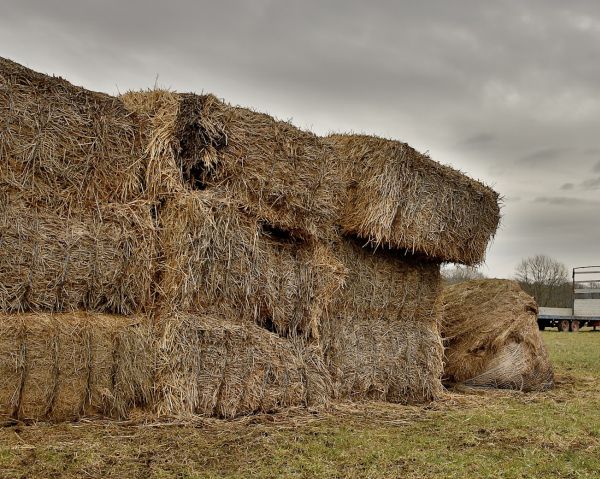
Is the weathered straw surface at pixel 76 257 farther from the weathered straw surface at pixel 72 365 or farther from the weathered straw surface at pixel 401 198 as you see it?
the weathered straw surface at pixel 401 198

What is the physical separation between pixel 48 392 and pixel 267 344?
2232mm

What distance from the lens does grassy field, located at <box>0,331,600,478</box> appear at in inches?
189

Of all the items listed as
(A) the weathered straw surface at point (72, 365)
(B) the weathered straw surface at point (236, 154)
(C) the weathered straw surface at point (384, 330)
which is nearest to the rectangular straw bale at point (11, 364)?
(A) the weathered straw surface at point (72, 365)

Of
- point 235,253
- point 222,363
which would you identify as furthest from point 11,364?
point 235,253

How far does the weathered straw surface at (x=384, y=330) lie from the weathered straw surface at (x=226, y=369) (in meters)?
0.87

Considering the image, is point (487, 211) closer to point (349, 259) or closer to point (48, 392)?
point (349, 259)

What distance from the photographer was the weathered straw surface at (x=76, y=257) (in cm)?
581

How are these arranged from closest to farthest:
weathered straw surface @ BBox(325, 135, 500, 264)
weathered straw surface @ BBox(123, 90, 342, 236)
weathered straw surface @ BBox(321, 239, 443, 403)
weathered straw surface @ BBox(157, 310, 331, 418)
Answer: weathered straw surface @ BBox(157, 310, 331, 418) → weathered straw surface @ BBox(123, 90, 342, 236) → weathered straw surface @ BBox(325, 135, 500, 264) → weathered straw surface @ BBox(321, 239, 443, 403)

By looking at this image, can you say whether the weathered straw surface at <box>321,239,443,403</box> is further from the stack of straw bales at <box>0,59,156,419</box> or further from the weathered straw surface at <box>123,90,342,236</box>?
the stack of straw bales at <box>0,59,156,419</box>

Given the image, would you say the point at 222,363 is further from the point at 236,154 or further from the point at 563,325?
the point at 563,325

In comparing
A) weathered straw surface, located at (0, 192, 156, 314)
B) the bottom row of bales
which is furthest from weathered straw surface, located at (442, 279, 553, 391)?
weathered straw surface, located at (0, 192, 156, 314)

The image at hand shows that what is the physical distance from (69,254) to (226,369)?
74.2 inches

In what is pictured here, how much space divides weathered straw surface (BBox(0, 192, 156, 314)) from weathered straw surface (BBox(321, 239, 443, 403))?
101 inches

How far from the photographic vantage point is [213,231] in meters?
6.70
